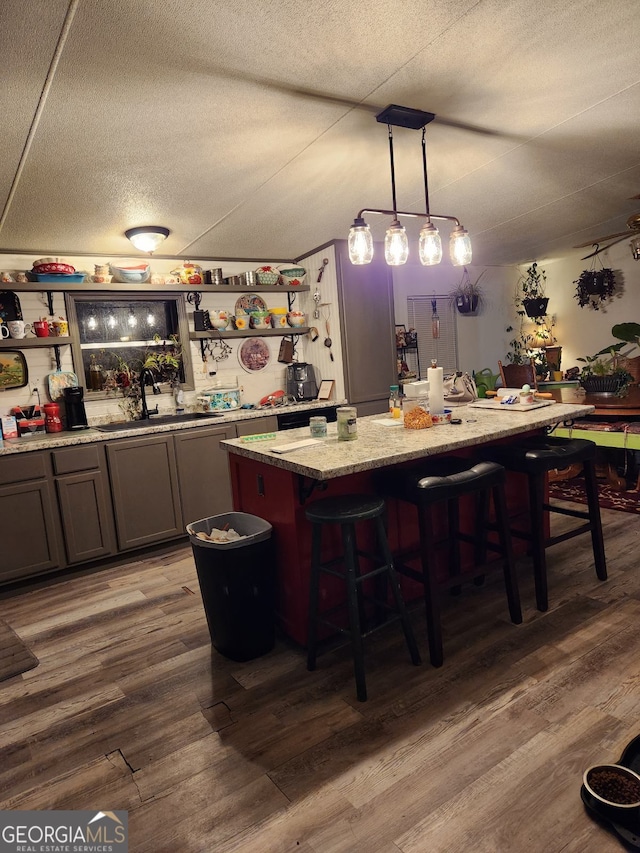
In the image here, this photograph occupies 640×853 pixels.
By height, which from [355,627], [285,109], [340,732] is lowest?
[340,732]

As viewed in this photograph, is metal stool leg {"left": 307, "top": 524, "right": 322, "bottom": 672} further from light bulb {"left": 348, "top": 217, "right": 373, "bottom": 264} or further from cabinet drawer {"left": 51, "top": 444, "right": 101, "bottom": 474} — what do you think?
cabinet drawer {"left": 51, "top": 444, "right": 101, "bottom": 474}

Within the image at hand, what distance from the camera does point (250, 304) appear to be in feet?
16.5

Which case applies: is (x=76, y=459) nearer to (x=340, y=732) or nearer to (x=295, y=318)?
(x=295, y=318)

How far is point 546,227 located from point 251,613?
4955 millimetres

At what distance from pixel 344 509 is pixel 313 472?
26cm

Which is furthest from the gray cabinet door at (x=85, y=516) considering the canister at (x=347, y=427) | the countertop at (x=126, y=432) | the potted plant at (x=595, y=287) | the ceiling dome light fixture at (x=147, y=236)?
the potted plant at (x=595, y=287)

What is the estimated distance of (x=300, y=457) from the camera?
7.64 feet

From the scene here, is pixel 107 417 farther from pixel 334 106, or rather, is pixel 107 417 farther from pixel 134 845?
pixel 134 845

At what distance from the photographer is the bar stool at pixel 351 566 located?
213 cm

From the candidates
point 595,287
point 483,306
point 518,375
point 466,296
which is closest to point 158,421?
point 518,375

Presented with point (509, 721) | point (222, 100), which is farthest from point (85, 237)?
point (509, 721)

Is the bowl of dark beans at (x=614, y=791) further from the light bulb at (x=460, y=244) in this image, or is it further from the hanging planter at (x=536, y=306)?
the hanging planter at (x=536, y=306)

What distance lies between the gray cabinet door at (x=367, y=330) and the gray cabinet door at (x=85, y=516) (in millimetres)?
2303

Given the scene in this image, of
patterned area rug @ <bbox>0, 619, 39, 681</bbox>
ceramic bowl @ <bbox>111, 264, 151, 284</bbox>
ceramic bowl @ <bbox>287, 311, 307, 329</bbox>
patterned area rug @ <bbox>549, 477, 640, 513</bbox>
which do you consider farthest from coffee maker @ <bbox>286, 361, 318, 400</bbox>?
patterned area rug @ <bbox>0, 619, 39, 681</bbox>
